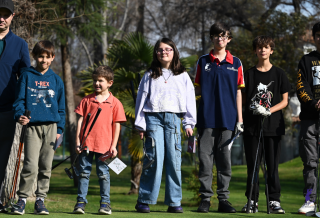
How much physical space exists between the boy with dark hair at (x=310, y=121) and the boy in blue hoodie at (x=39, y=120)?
8.83ft

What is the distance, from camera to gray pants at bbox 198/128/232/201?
15.1 feet

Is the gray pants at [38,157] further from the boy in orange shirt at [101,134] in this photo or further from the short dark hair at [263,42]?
the short dark hair at [263,42]

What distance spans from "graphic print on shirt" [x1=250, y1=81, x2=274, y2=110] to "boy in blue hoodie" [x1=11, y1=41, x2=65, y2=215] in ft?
7.12

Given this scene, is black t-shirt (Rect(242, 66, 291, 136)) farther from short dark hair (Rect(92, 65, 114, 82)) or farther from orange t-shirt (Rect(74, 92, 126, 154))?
short dark hair (Rect(92, 65, 114, 82))

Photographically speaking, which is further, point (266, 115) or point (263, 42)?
point (263, 42)

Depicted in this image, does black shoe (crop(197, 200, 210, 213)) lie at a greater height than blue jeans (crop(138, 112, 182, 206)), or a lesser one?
lesser

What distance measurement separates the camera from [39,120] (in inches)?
164

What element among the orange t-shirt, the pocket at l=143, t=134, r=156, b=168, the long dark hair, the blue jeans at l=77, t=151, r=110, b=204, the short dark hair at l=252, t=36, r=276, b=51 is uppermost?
the short dark hair at l=252, t=36, r=276, b=51

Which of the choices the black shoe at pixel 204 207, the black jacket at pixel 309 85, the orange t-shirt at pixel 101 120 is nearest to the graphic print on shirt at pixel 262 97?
the black jacket at pixel 309 85

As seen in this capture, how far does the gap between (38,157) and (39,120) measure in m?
0.38

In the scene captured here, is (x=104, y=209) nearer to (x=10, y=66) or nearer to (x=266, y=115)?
(x=10, y=66)

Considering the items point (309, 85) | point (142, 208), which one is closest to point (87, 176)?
point (142, 208)

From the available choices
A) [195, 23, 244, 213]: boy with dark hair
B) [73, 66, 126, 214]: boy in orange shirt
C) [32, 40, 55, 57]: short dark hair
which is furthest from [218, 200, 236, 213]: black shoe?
[32, 40, 55, 57]: short dark hair

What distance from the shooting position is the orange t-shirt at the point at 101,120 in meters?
4.39
